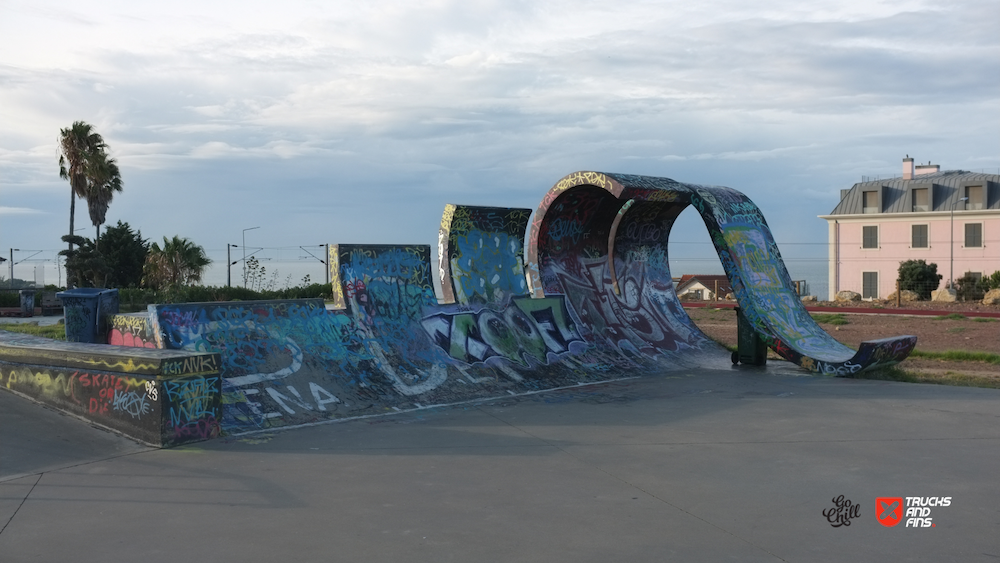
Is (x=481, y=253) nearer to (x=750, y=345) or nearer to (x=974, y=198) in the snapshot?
(x=750, y=345)

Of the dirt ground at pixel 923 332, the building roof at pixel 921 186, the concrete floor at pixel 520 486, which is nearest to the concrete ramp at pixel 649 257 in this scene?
the dirt ground at pixel 923 332

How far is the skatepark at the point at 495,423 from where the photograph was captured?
5.10 metres

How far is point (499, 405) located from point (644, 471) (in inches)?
138

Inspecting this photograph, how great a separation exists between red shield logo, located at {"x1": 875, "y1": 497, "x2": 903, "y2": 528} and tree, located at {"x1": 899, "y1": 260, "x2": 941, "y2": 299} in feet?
146

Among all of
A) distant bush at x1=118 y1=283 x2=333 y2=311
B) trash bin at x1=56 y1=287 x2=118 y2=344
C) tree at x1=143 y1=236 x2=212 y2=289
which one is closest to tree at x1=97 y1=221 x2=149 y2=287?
tree at x1=143 y1=236 x2=212 y2=289

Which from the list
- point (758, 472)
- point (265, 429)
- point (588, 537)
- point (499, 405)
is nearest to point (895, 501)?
point (758, 472)

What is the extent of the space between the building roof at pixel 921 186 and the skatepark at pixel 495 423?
42.5m

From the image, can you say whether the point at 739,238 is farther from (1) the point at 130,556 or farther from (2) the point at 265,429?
(1) the point at 130,556

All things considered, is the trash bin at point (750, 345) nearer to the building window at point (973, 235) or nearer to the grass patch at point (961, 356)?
the grass patch at point (961, 356)

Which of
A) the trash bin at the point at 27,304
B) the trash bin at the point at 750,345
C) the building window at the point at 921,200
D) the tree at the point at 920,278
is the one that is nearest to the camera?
the trash bin at the point at 750,345

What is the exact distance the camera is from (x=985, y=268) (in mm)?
48188

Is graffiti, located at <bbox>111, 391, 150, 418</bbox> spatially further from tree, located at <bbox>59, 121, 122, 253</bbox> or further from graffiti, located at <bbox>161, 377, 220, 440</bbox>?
tree, located at <bbox>59, 121, 122, 253</bbox>

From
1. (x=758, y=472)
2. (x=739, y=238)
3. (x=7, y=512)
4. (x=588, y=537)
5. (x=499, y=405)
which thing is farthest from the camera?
(x=739, y=238)

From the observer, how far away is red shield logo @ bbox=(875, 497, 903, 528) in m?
5.32
